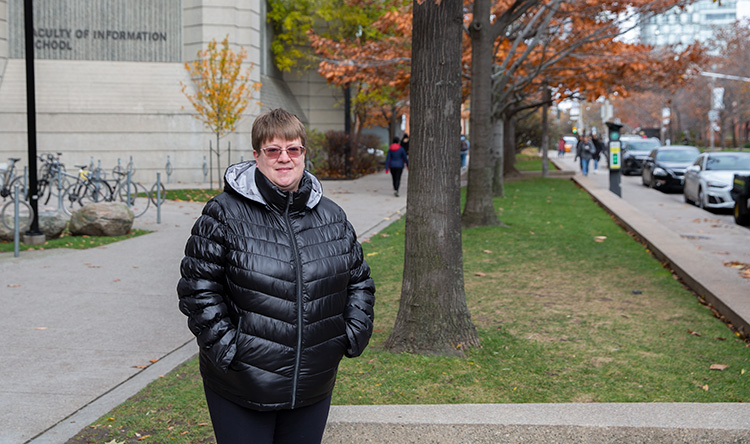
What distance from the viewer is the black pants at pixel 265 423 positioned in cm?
280

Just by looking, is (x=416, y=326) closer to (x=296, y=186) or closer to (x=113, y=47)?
(x=296, y=186)

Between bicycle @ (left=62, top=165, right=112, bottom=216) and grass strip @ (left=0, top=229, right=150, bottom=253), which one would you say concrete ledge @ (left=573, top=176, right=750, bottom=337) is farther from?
bicycle @ (left=62, top=165, right=112, bottom=216)

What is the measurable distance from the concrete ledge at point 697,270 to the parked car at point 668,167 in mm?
10661

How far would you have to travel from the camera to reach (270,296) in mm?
2689

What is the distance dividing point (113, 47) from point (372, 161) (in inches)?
435

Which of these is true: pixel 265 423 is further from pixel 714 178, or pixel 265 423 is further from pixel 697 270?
pixel 714 178

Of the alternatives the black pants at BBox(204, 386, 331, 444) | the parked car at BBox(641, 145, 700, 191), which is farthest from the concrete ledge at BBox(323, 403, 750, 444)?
the parked car at BBox(641, 145, 700, 191)

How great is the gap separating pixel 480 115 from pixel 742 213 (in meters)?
6.21

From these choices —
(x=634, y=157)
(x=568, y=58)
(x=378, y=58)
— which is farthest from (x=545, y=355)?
(x=634, y=157)

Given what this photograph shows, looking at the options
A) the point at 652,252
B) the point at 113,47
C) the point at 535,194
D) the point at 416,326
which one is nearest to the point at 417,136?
the point at 416,326

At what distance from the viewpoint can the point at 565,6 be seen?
20.9 metres

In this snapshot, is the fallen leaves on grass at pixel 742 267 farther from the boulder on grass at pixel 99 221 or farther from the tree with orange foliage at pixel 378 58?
the tree with orange foliage at pixel 378 58

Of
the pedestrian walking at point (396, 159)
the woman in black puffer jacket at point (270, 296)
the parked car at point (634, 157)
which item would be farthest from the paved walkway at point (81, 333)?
the parked car at point (634, 157)

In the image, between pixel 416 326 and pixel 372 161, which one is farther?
pixel 372 161
